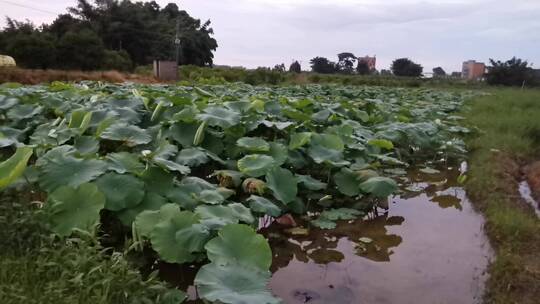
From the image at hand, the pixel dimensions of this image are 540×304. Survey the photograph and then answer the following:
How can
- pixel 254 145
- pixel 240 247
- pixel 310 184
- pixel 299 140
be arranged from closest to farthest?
pixel 240 247
pixel 310 184
pixel 254 145
pixel 299 140

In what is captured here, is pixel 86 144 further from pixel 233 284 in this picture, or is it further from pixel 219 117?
pixel 233 284

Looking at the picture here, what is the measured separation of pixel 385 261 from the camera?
235 centimetres

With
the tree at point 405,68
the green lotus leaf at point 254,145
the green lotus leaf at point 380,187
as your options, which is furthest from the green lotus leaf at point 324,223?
the tree at point 405,68

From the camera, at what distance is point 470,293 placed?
203 cm

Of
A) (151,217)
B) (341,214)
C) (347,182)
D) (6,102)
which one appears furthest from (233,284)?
(6,102)

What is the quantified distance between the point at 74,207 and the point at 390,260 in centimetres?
151

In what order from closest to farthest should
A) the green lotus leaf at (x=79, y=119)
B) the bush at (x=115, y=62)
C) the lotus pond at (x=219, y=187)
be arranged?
the lotus pond at (x=219, y=187) < the green lotus leaf at (x=79, y=119) < the bush at (x=115, y=62)

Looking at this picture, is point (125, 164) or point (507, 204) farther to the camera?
point (507, 204)

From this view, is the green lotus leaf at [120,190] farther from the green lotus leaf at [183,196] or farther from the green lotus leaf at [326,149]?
the green lotus leaf at [326,149]

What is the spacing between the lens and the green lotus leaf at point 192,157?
275 centimetres

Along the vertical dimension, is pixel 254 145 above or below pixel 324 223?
above

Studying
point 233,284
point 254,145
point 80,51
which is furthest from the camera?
point 80,51

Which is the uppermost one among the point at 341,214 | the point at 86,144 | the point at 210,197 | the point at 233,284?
the point at 86,144

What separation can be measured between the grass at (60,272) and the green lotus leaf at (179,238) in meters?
Result: 0.16
